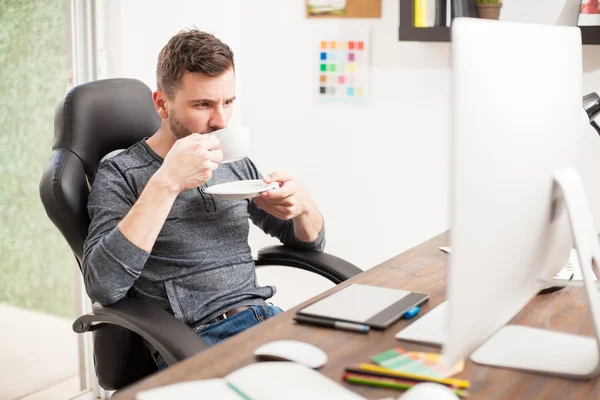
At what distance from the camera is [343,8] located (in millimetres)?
2748

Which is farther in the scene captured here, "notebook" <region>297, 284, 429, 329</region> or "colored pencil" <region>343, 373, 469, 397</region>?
"notebook" <region>297, 284, 429, 329</region>

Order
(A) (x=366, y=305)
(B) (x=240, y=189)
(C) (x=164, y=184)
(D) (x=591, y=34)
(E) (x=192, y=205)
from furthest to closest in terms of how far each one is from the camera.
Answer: (D) (x=591, y=34)
(E) (x=192, y=205)
(B) (x=240, y=189)
(C) (x=164, y=184)
(A) (x=366, y=305)

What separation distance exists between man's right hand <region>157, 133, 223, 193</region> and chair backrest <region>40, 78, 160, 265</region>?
23cm

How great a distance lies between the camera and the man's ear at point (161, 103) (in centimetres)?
187

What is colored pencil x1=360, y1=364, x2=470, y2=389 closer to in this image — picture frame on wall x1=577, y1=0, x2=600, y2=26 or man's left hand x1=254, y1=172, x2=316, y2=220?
man's left hand x1=254, y1=172, x2=316, y2=220

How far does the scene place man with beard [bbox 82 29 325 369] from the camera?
1673 millimetres

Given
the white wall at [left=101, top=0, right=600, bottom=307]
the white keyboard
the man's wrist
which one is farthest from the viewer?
the white wall at [left=101, top=0, right=600, bottom=307]

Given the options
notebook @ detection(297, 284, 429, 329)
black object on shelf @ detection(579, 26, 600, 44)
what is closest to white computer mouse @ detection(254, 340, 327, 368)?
notebook @ detection(297, 284, 429, 329)

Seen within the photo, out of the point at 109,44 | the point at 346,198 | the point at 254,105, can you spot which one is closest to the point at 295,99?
the point at 254,105

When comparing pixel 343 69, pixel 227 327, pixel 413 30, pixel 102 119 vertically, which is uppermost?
pixel 413 30

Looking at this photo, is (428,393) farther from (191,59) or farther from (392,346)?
(191,59)

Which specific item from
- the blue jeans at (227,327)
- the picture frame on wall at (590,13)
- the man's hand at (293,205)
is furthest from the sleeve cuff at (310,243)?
the picture frame on wall at (590,13)

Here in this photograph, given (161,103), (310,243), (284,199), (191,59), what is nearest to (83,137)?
(161,103)

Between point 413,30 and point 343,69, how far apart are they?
1.22 feet
